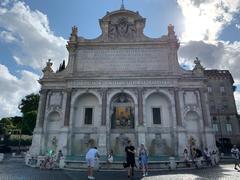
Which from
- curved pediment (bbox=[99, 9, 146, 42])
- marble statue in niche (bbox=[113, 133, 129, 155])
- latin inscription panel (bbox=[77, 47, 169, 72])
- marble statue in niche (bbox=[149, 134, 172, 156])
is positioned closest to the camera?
marble statue in niche (bbox=[149, 134, 172, 156])

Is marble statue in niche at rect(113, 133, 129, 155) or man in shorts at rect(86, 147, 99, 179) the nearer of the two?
man in shorts at rect(86, 147, 99, 179)

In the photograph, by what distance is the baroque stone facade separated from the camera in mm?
26422

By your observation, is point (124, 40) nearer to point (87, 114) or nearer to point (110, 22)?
point (110, 22)

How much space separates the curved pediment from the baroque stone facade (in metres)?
0.16

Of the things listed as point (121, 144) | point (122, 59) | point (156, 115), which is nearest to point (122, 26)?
point (122, 59)

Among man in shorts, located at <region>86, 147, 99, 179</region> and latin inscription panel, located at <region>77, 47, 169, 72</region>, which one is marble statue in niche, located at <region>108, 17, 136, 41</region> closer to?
latin inscription panel, located at <region>77, 47, 169, 72</region>

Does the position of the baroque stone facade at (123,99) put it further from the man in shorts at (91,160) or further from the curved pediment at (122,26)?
the man in shorts at (91,160)

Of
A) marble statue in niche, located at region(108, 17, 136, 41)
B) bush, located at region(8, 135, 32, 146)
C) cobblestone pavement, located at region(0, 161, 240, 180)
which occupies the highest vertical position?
marble statue in niche, located at region(108, 17, 136, 41)

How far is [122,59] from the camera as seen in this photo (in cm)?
3016

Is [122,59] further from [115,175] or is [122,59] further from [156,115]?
[115,175]

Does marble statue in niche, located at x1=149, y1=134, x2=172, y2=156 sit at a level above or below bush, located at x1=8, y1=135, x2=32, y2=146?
below

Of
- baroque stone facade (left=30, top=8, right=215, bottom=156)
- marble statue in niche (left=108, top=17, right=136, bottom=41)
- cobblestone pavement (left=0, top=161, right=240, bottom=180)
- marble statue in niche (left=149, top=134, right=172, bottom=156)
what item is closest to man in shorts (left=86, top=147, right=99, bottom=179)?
cobblestone pavement (left=0, top=161, right=240, bottom=180)

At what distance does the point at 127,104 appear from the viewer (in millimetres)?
28531

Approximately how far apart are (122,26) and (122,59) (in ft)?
19.0
